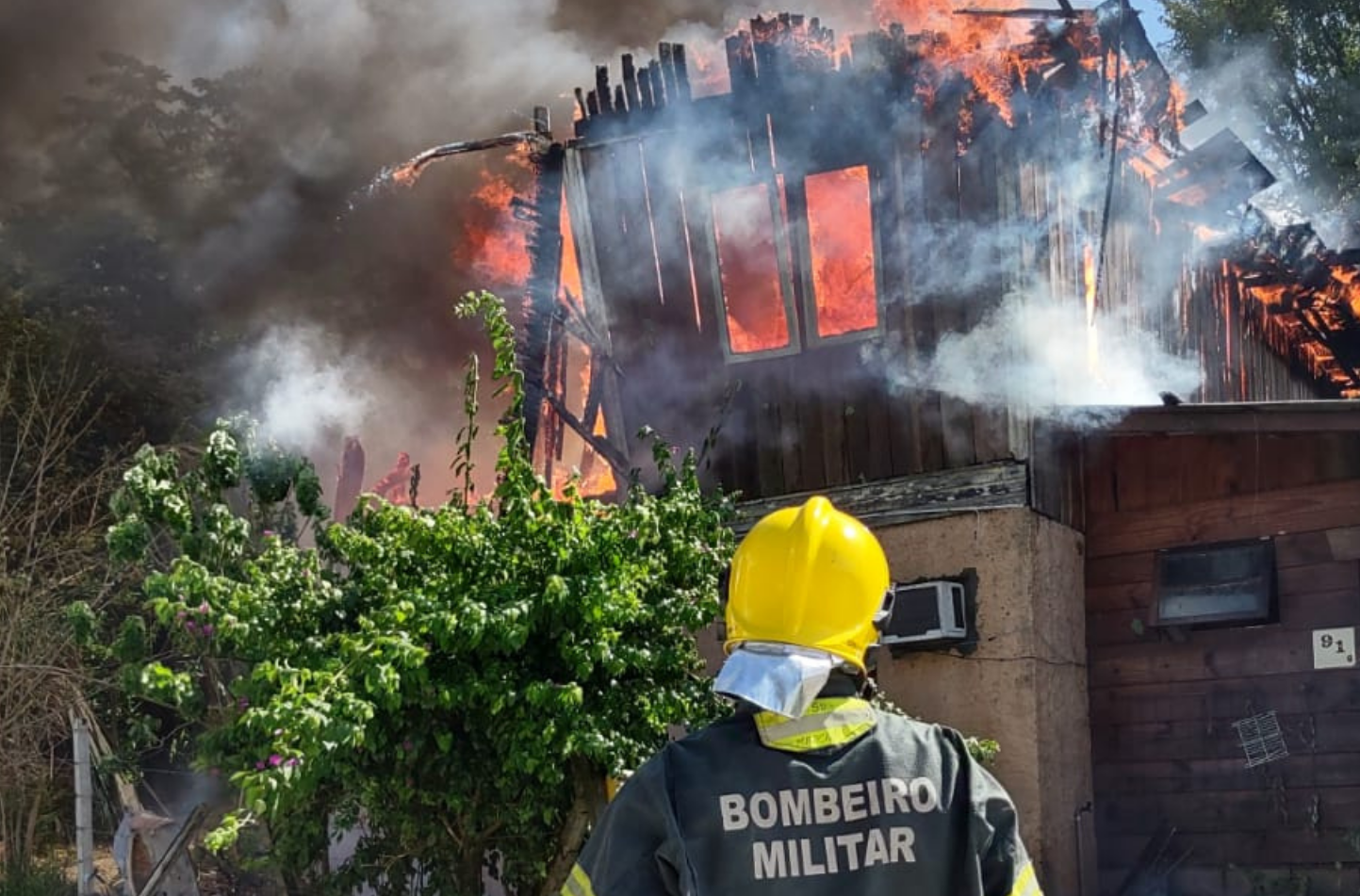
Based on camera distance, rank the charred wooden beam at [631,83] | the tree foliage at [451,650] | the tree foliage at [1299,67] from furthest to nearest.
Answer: the tree foliage at [1299,67], the charred wooden beam at [631,83], the tree foliage at [451,650]

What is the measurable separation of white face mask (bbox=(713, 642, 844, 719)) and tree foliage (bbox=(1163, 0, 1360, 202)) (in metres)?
16.9

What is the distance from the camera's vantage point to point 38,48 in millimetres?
11164

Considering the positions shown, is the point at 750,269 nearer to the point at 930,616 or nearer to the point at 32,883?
the point at 930,616

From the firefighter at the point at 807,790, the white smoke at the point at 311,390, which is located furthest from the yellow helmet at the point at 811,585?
the white smoke at the point at 311,390

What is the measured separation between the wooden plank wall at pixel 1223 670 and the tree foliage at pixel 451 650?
3395 millimetres

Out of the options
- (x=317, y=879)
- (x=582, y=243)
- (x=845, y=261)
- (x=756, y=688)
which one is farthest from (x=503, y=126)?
(x=756, y=688)

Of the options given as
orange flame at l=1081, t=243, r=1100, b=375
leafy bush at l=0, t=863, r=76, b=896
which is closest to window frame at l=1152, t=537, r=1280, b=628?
orange flame at l=1081, t=243, r=1100, b=375

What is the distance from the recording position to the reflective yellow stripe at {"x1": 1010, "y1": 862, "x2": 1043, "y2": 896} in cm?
233

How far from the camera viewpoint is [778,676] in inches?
93.0

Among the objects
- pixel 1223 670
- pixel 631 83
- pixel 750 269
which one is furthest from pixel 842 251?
pixel 1223 670

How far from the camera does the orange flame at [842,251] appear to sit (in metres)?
8.31

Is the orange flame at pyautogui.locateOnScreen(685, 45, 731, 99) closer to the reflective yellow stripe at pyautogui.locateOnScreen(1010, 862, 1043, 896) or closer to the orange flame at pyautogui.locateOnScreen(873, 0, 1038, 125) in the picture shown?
the orange flame at pyautogui.locateOnScreen(873, 0, 1038, 125)

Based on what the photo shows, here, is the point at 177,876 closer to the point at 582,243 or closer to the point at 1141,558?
the point at 582,243

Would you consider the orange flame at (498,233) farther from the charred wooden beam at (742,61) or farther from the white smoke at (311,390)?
the charred wooden beam at (742,61)
